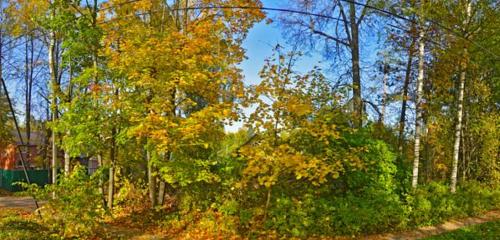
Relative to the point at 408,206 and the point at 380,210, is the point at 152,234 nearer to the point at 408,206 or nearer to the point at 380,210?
the point at 380,210

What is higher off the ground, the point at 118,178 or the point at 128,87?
the point at 128,87

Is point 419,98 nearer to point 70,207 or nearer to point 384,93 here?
point 384,93

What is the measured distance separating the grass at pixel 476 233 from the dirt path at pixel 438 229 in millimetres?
391

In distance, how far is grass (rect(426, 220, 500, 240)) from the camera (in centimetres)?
853

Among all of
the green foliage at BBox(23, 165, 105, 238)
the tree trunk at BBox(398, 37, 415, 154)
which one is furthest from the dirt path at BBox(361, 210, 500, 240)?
the green foliage at BBox(23, 165, 105, 238)

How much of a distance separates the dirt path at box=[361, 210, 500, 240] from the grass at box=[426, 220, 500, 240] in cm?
39

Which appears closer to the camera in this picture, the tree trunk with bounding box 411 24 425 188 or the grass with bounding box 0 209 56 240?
the grass with bounding box 0 209 56 240

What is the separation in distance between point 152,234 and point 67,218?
228 centimetres

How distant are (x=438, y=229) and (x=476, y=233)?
915mm

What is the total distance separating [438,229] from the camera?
9.65 m

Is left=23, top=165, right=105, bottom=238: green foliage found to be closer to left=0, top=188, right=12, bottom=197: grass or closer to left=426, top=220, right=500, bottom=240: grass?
left=426, top=220, right=500, bottom=240: grass

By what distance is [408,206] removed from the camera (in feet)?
32.9

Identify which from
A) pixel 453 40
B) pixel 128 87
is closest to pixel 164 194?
pixel 128 87

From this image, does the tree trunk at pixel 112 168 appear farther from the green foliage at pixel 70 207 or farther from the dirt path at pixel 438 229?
the dirt path at pixel 438 229
